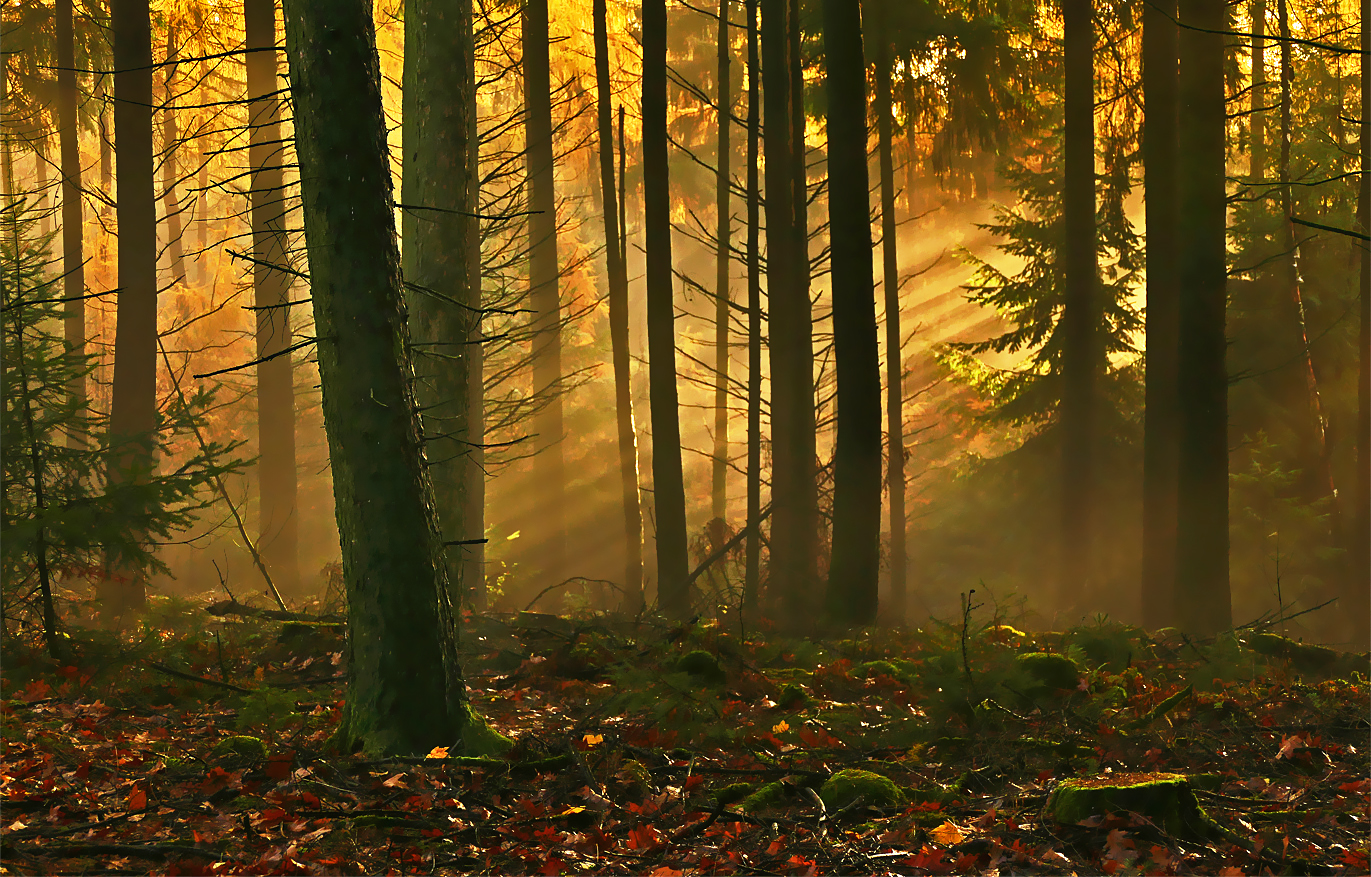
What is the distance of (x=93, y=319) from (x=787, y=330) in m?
22.5

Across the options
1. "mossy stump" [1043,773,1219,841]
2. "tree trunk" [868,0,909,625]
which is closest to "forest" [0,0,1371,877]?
"mossy stump" [1043,773,1219,841]

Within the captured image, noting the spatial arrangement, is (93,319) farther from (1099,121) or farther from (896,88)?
(1099,121)

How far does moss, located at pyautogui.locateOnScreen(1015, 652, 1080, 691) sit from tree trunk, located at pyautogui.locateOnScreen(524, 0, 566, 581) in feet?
25.1

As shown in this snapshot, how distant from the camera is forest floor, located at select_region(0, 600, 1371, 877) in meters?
3.79

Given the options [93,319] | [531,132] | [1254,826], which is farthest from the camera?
[93,319]

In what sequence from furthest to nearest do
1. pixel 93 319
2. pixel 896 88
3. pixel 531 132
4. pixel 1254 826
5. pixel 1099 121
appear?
pixel 93 319, pixel 1099 121, pixel 896 88, pixel 531 132, pixel 1254 826

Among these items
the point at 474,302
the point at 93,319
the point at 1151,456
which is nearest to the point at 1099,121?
the point at 1151,456

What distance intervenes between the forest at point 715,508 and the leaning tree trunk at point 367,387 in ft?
0.08

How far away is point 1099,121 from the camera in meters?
16.6

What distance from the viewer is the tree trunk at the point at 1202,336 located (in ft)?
30.2

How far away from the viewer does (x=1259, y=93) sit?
Answer: 60.7 ft

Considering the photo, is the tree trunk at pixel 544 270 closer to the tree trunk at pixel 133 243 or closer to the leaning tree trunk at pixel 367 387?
the tree trunk at pixel 133 243

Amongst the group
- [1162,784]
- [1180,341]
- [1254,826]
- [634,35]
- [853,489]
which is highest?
[634,35]

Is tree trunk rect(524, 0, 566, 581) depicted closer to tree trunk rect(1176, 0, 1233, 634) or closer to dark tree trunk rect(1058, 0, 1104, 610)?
dark tree trunk rect(1058, 0, 1104, 610)
